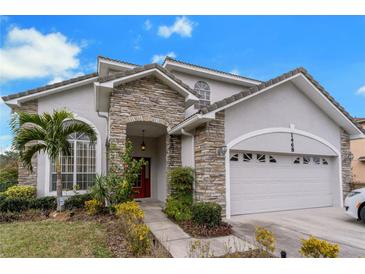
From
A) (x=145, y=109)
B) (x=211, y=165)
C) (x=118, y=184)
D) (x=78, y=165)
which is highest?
(x=145, y=109)

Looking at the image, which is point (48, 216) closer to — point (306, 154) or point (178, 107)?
point (178, 107)

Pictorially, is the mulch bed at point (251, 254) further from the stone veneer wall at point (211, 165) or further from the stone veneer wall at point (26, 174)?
the stone veneer wall at point (26, 174)

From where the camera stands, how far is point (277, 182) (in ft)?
32.6

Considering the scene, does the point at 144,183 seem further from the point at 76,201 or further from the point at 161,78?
the point at 161,78

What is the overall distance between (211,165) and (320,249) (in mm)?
4949

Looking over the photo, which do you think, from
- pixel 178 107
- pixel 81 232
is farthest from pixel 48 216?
pixel 178 107

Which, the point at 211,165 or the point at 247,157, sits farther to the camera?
the point at 247,157

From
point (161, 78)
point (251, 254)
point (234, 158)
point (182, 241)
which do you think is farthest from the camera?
point (161, 78)

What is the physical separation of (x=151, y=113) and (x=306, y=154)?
7085 mm

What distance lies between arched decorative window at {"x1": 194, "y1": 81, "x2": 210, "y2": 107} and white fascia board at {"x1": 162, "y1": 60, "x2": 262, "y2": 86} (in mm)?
508

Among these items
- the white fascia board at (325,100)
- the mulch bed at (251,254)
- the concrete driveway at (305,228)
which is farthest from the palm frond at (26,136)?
the mulch bed at (251,254)

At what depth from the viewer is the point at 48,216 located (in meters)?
8.77

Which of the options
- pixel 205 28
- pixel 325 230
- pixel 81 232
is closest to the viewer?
pixel 81 232

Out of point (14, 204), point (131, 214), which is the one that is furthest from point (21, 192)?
point (131, 214)
